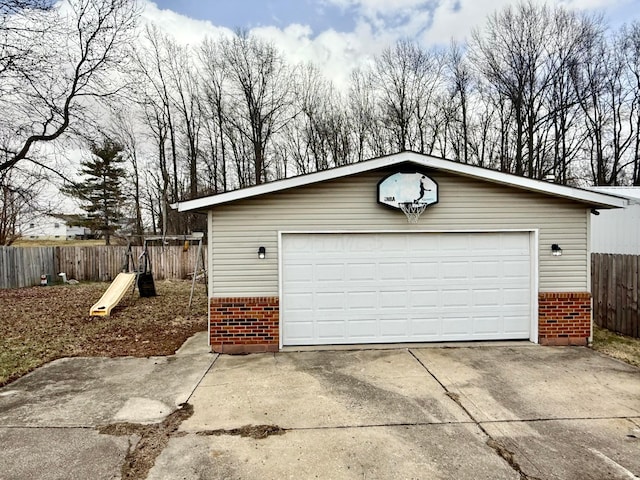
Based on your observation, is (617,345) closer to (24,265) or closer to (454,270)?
(454,270)

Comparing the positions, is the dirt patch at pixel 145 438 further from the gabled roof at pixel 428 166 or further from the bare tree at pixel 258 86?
the bare tree at pixel 258 86

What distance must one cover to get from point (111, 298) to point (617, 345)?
37.4 ft

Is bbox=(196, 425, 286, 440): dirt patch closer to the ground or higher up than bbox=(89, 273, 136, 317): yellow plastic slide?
closer to the ground

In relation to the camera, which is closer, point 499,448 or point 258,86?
point 499,448

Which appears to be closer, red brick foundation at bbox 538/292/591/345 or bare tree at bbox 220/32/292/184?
red brick foundation at bbox 538/292/591/345

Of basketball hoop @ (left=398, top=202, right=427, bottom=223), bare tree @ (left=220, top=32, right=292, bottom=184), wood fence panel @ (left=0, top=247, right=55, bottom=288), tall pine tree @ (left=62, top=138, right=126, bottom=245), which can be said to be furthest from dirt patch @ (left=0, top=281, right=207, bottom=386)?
tall pine tree @ (left=62, top=138, right=126, bottom=245)

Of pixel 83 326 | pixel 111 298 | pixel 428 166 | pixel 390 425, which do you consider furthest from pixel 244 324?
pixel 111 298

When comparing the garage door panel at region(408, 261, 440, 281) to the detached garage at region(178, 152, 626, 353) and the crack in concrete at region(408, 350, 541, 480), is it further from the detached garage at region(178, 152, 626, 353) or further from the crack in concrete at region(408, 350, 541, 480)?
the crack in concrete at region(408, 350, 541, 480)

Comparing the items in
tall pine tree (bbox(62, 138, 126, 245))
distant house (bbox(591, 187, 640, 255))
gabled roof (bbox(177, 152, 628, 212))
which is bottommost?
distant house (bbox(591, 187, 640, 255))

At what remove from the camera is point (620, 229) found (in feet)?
35.7

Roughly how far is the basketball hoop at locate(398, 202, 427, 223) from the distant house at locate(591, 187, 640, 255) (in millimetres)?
6724

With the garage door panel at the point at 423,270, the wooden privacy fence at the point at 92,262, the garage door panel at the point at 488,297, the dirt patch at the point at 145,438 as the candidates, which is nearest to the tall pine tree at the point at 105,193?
the wooden privacy fence at the point at 92,262

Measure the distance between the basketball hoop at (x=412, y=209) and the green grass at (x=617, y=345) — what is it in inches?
149

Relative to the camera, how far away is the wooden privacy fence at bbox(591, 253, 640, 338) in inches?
289
